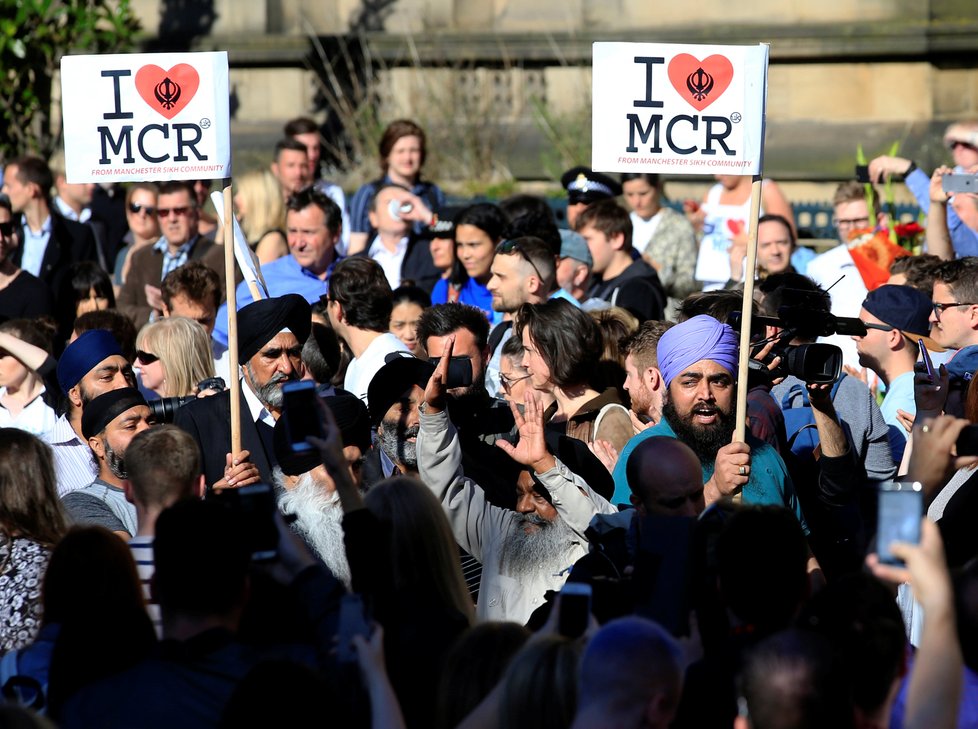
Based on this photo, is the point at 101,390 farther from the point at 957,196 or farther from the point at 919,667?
the point at 957,196

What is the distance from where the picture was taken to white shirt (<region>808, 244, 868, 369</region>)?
28.1 ft

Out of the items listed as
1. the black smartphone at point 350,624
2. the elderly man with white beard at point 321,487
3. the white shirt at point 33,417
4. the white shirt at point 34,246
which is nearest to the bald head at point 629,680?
the black smartphone at point 350,624

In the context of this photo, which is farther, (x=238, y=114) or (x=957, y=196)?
(x=238, y=114)

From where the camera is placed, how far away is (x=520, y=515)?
5.61 meters

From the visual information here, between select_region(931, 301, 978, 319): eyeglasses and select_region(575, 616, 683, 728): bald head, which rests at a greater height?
select_region(931, 301, 978, 319): eyeglasses

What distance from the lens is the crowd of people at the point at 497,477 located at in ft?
11.8

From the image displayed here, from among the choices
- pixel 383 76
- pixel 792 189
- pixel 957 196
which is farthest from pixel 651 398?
pixel 383 76

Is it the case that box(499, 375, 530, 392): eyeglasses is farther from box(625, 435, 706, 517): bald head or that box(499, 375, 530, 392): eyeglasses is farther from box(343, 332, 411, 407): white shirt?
box(625, 435, 706, 517): bald head

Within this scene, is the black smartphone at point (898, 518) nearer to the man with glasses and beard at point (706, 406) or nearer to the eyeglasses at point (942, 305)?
the man with glasses and beard at point (706, 406)

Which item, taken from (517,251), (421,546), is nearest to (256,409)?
(517,251)

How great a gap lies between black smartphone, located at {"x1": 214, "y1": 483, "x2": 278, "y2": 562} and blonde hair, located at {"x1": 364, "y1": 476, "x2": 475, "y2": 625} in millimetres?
388

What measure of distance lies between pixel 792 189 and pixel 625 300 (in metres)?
5.58

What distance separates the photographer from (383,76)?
15.9 meters

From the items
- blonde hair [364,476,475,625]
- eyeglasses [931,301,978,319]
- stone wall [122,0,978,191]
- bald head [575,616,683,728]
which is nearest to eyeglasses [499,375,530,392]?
eyeglasses [931,301,978,319]
